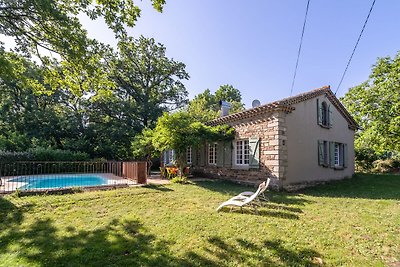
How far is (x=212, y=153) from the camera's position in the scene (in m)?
15.2

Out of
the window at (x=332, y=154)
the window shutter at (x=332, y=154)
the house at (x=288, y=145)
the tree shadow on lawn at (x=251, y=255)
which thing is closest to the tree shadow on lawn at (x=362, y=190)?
the house at (x=288, y=145)

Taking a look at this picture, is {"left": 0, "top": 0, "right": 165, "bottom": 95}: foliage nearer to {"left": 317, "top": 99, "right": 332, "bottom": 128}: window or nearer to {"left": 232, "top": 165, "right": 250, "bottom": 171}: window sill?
{"left": 232, "top": 165, "right": 250, "bottom": 171}: window sill

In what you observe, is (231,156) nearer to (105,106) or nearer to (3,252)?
(3,252)

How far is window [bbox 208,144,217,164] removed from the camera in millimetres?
14922

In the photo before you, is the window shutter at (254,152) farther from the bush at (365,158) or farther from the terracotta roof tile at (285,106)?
the bush at (365,158)

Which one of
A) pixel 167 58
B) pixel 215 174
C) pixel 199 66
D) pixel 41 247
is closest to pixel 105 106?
pixel 167 58

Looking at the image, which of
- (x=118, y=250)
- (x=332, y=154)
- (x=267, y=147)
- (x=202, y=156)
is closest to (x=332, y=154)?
(x=332, y=154)

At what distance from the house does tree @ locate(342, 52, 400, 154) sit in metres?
2.59

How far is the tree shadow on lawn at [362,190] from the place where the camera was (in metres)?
9.83

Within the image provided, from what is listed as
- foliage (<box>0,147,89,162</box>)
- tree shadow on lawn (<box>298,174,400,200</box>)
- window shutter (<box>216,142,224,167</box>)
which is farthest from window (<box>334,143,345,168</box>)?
foliage (<box>0,147,89,162</box>)

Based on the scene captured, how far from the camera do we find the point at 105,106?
24906 mm

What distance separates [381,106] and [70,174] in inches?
902

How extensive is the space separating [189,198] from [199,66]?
14.6 meters

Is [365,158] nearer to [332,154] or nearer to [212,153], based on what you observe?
[332,154]
